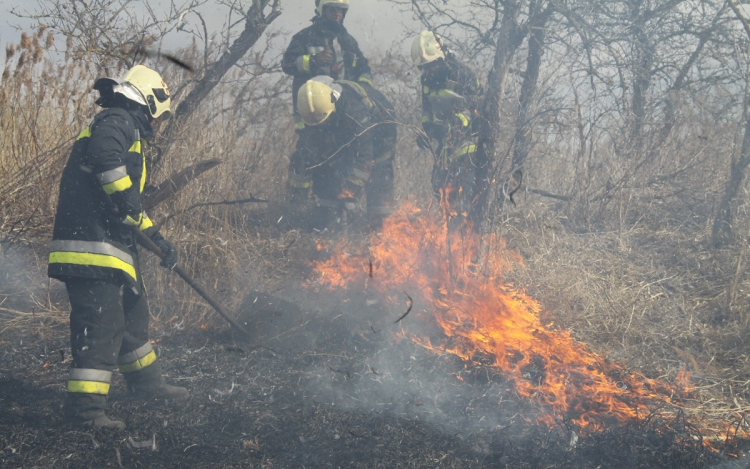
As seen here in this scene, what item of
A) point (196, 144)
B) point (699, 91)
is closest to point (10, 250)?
point (196, 144)

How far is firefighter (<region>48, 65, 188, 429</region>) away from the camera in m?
3.37

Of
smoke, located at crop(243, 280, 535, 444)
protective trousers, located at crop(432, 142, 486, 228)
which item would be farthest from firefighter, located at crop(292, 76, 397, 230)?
smoke, located at crop(243, 280, 535, 444)

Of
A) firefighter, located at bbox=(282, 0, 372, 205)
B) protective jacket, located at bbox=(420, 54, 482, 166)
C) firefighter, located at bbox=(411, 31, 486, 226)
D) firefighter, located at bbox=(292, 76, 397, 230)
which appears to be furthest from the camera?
firefighter, located at bbox=(282, 0, 372, 205)

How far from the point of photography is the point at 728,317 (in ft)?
15.7

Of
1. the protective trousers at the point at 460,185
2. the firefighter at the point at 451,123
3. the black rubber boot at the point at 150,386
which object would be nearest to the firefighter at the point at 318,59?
the firefighter at the point at 451,123

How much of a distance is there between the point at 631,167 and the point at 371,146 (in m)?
3.46

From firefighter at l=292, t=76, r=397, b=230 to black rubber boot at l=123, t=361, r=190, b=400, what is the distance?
11.3 feet

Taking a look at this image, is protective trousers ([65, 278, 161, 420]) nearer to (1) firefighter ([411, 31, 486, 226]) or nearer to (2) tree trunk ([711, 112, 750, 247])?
(1) firefighter ([411, 31, 486, 226])

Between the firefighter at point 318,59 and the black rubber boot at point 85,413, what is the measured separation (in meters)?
4.11

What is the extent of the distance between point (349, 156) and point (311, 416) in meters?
4.30

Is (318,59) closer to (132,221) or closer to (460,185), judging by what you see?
(460,185)

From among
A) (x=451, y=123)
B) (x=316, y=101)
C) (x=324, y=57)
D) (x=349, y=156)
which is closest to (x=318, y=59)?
(x=324, y=57)

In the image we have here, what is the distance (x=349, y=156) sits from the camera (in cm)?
712

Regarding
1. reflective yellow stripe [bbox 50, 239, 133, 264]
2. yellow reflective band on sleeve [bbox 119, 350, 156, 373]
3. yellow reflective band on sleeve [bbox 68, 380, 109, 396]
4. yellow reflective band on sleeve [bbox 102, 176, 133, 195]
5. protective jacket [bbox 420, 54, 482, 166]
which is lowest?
yellow reflective band on sleeve [bbox 119, 350, 156, 373]
